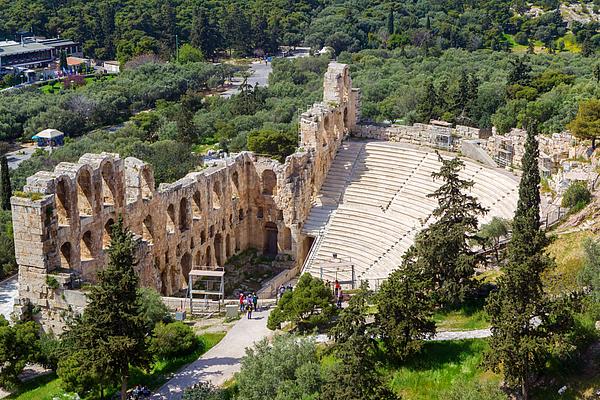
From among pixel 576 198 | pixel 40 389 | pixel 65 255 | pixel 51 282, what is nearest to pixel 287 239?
pixel 65 255

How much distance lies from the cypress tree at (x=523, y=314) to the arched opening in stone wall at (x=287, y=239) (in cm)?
2604

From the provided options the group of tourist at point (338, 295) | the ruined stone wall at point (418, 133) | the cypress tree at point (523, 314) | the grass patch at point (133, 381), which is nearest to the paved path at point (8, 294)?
the grass patch at point (133, 381)

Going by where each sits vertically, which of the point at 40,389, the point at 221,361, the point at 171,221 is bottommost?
the point at 40,389

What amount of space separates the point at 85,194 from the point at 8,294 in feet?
37.0

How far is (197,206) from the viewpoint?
1993 inches

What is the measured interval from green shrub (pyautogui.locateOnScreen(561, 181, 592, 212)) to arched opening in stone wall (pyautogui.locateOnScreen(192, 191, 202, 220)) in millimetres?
20401

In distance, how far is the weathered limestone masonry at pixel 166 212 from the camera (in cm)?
3806

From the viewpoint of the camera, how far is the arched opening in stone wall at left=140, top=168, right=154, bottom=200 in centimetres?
4516

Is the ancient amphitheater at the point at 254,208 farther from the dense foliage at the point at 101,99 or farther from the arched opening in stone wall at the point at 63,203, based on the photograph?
the dense foliage at the point at 101,99

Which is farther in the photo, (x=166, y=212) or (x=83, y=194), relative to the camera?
(x=166, y=212)

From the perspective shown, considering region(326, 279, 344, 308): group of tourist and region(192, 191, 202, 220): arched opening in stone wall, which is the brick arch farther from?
region(326, 279, 344, 308): group of tourist

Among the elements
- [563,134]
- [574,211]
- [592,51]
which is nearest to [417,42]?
[592,51]

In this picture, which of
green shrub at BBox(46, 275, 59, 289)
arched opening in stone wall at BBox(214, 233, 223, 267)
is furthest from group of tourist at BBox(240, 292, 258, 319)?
arched opening in stone wall at BBox(214, 233, 223, 267)

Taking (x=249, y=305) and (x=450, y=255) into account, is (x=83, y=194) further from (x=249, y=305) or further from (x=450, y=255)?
(x=450, y=255)
